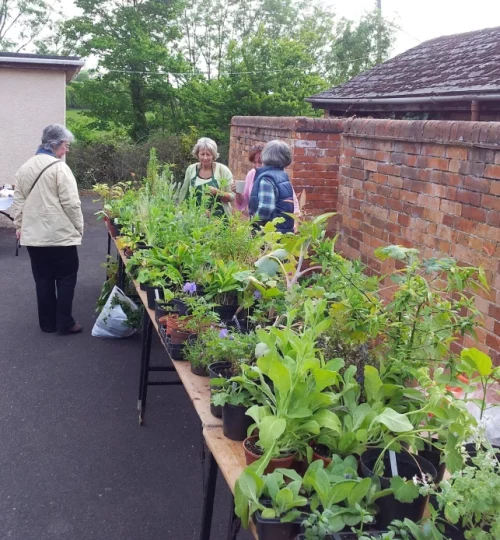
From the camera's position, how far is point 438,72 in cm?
844

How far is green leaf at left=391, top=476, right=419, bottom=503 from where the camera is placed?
154 cm

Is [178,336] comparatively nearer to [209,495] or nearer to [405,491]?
[209,495]

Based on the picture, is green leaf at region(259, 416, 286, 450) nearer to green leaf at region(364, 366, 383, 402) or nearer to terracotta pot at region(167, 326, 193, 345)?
green leaf at region(364, 366, 383, 402)

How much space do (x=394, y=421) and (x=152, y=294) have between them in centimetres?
222

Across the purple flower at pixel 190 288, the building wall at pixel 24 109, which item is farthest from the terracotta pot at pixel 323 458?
the building wall at pixel 24 109

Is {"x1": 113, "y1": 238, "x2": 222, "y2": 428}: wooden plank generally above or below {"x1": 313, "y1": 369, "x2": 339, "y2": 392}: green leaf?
below

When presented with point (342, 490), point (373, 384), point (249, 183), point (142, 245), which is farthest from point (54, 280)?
point (342, 490)

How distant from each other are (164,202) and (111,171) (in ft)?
41.0

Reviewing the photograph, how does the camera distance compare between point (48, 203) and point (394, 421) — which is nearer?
point (394, 421)

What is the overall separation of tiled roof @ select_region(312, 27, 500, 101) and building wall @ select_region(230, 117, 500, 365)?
183 cm

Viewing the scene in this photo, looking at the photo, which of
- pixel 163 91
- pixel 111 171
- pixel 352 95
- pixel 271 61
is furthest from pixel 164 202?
pixel 163 91

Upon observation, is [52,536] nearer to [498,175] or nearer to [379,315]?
[379,315]

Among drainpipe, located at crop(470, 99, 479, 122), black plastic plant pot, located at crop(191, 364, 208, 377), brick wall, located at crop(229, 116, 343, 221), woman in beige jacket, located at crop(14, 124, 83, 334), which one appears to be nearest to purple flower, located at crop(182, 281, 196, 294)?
black plastic plant pot, located at crop(191, 364, 208, 377)

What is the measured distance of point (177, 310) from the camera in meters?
3.31
